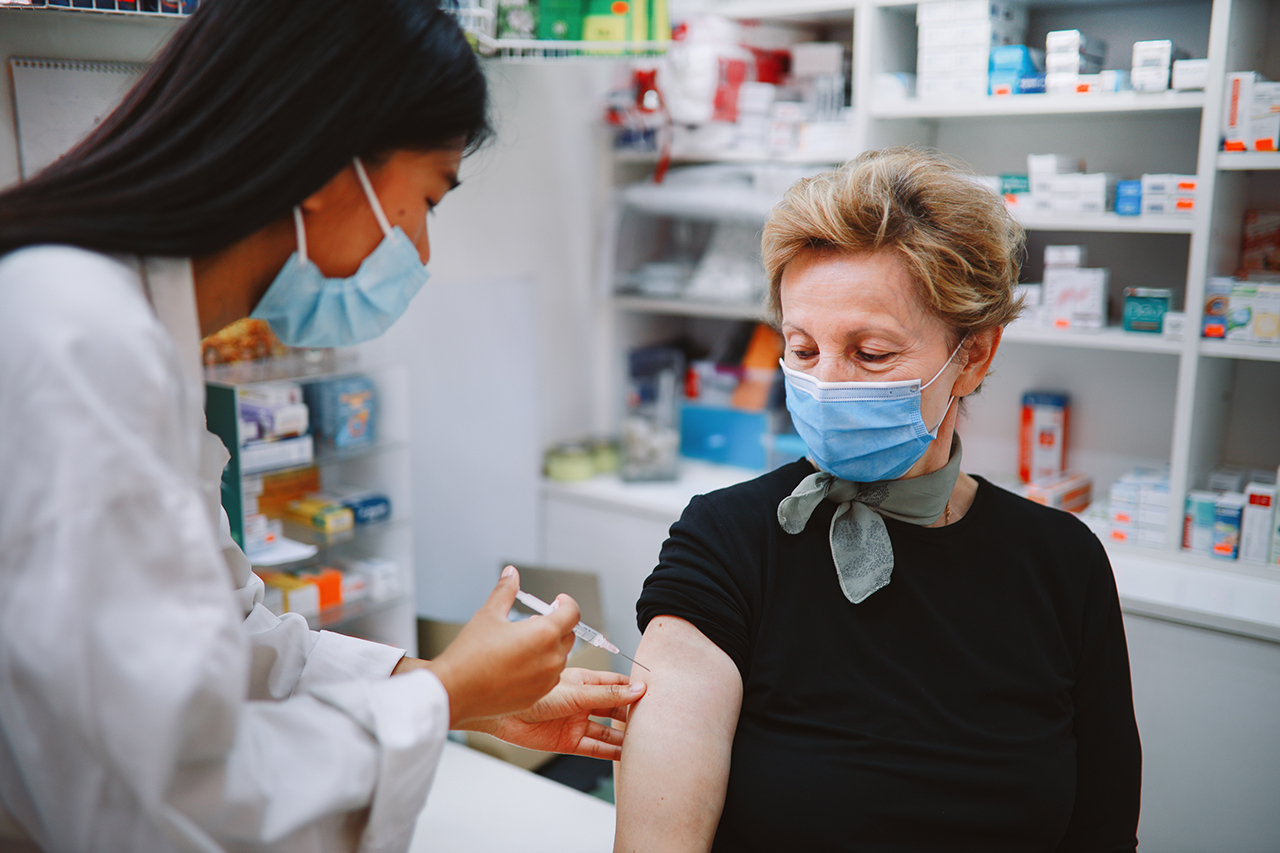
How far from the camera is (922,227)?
1416mm

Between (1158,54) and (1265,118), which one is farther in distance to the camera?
(1158,54)

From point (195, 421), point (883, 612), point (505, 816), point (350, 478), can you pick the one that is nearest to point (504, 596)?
point (195, 421)

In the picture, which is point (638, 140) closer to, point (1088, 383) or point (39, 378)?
point (1088, 383)

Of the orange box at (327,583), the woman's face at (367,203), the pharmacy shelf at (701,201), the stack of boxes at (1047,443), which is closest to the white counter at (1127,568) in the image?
the stack of boxes at (1047,443)

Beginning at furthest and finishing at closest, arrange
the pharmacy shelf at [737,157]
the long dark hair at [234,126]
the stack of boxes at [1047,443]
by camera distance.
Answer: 1. the pharmacy shelf at [737,157]
2. the stack of boxes at [1047,443]
3. the long dark hair at [234,126]

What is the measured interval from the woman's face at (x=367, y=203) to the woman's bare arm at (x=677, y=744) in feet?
2.16

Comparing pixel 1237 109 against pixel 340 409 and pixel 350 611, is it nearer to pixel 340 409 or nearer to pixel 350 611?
pixel 340 409

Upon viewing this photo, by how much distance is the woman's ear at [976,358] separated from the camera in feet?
4.99

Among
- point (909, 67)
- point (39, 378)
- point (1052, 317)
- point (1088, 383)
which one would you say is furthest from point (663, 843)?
point (909, 67)

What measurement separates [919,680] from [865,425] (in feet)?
1.21

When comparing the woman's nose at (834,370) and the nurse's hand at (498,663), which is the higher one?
the woman's nose at (834,370)

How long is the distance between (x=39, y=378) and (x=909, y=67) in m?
2.92

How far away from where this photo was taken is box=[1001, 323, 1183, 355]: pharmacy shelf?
2.57m

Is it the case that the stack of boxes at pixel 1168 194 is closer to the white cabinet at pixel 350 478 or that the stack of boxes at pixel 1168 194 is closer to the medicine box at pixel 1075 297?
the medicine box at pixel 1075 297
